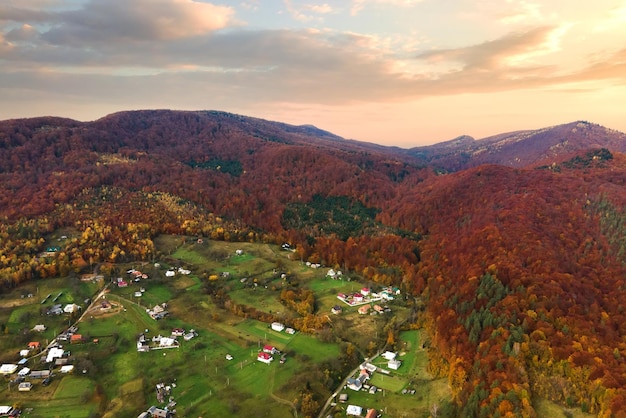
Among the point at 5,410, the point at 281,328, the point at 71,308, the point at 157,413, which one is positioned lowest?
the point at 5,410

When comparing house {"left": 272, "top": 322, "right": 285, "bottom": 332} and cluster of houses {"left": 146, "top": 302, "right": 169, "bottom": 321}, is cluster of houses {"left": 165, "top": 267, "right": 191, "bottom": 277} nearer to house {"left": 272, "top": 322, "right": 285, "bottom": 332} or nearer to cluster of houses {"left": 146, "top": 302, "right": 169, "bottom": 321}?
cluster of houses {"left": 146, "top": 302, "right": 169, "bottom": 321}

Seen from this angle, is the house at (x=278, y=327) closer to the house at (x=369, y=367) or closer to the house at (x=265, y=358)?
the house at (x=265, y=358)

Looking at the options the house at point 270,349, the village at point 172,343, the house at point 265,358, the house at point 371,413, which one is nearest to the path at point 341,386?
the village at point 172,343

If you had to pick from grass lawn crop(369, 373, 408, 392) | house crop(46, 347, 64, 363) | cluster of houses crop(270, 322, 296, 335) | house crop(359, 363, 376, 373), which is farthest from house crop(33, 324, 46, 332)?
grass lawn crop(369, 373, 408, 392)

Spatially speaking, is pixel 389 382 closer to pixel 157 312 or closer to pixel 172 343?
pixel 172 343

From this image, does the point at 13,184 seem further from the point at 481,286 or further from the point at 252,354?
the point at 481,286

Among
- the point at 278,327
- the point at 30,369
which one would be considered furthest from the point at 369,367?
the point at 30,369
